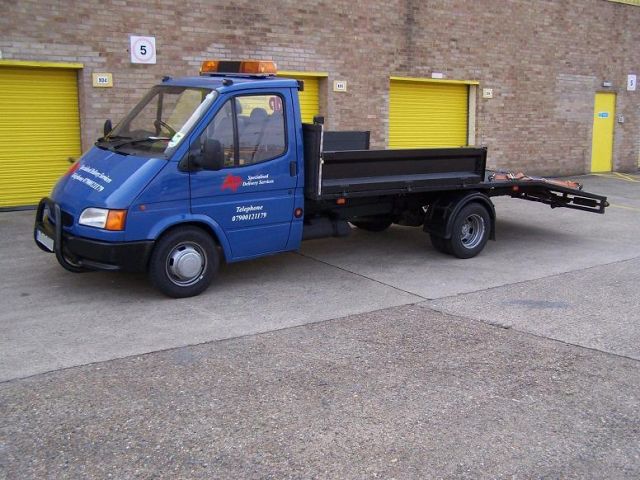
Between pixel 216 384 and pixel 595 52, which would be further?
pixel 595 52

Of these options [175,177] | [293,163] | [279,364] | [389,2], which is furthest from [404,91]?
[279,364]

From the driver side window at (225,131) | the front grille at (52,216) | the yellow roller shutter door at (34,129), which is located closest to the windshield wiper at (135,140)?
the driver side window at (225,131)

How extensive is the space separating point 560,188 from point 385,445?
22.0ft

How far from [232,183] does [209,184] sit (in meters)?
0.26

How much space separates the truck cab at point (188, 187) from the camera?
675 cm

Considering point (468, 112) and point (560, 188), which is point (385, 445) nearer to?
point (560, 188)

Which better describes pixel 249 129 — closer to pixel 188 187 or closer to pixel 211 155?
pixel 211 155

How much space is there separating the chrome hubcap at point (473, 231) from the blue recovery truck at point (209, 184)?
94 cm

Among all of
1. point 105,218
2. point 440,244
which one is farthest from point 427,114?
point 105,218

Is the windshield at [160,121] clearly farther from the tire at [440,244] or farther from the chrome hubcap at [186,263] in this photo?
the tire at [440,244]

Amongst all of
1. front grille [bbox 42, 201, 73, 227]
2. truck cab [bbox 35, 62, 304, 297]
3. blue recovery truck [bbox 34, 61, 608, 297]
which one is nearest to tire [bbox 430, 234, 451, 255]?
blue recovery truck [bbox 34, 61, 608, 297]

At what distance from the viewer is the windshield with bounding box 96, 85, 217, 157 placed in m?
7.09

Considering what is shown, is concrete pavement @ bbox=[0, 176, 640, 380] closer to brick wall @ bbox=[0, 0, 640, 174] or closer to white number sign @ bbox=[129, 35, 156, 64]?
brick wall @ bbox=[0, 0, 640, 174]

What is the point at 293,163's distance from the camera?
7648 millimetres
